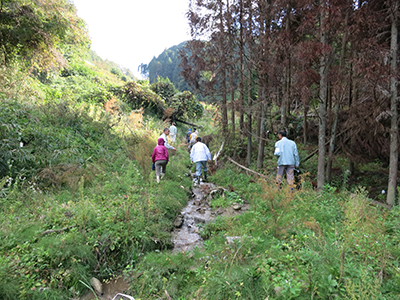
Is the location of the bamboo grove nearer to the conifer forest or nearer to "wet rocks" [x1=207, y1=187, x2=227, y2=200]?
the conifer forest

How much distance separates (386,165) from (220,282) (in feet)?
28.4

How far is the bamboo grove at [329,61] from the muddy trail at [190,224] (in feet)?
9.48

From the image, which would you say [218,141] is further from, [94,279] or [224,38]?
[94,279]

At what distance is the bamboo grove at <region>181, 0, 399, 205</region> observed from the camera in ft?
17.3

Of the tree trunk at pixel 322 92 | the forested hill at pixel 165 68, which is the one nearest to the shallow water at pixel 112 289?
the tree trunk at pixel 322 92

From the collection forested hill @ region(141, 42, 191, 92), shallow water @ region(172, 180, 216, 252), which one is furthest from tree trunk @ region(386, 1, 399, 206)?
forested hill @ region(141, 42, 191, 92)

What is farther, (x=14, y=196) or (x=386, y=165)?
(x=386, y=165)

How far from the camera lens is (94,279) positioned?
3471 millimetres

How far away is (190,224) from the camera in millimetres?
5625

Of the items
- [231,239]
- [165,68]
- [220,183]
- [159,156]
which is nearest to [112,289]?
[231,239]

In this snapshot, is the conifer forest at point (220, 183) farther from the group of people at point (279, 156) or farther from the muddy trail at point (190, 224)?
the group of people at point (279, 156)

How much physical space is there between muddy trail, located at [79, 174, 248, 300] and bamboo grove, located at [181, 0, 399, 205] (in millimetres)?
2888

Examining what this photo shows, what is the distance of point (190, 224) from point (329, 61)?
5.98 metres

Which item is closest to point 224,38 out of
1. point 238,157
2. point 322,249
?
point 238,157
